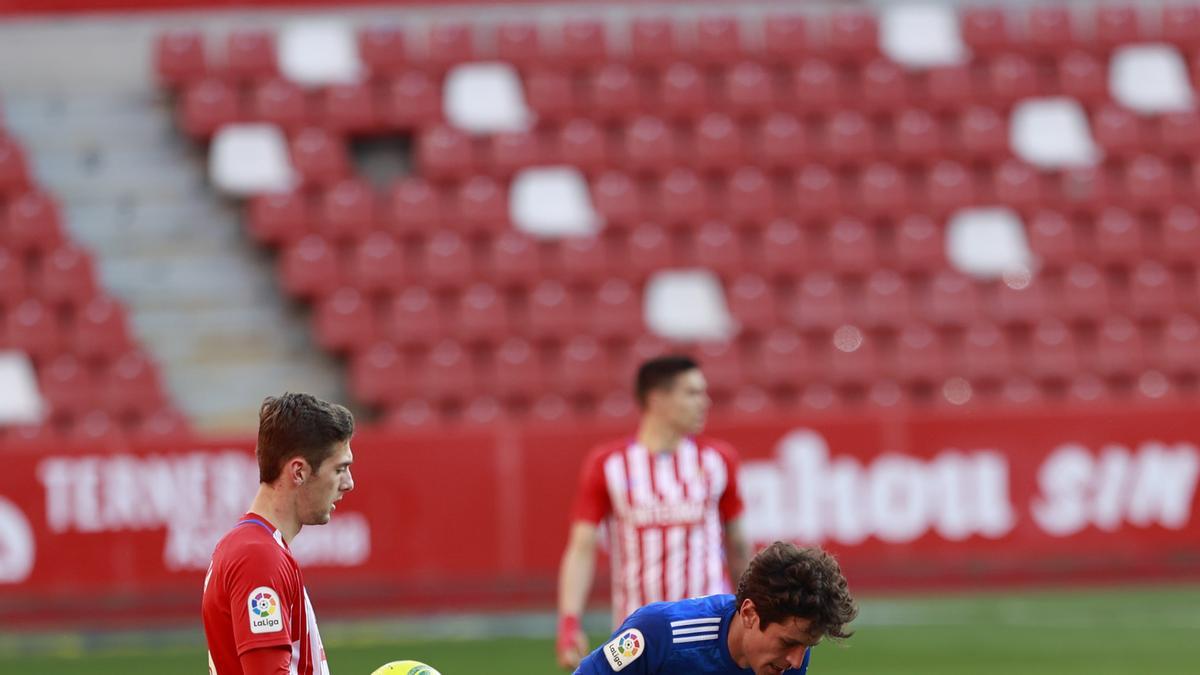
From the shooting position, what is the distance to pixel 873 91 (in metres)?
18.7

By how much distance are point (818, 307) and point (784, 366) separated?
84cm

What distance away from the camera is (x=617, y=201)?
17516mm

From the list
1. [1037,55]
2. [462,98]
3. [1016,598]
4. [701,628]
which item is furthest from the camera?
[1037,55]

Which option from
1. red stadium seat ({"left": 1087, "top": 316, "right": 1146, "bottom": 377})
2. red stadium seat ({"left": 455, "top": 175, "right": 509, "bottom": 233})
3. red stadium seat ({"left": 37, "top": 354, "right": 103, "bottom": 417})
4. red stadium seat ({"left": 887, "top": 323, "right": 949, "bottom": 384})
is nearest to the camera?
red stadium seat ({"left": 37, "top": 354, "right": 103, "bottom": 417})

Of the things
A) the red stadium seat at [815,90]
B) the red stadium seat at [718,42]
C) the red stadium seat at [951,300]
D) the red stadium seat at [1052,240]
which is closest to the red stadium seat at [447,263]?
the red stadium seat at [718,42]

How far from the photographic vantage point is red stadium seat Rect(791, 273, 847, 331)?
55.5 feet

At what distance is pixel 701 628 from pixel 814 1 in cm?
1577

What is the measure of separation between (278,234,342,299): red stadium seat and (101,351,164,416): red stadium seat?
1.64 meters

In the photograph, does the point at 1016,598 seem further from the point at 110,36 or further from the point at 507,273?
the point at 110,36

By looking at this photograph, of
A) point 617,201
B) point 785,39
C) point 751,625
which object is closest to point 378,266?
point 617,201

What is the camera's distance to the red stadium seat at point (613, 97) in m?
18.2

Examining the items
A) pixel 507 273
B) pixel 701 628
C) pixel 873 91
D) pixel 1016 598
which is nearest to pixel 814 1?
pixel 873 91

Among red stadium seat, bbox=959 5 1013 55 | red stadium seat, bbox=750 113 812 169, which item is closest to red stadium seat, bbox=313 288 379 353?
red stadium seat, bbox=750 113 812 169

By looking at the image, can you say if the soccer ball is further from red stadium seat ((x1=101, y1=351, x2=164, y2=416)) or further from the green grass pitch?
red stadium seat ((x1=101, y1=351, x2=164, y2=416))
